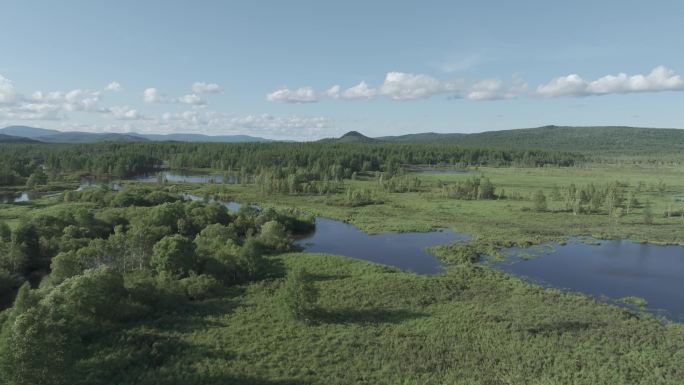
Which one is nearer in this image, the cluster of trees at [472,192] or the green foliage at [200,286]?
the green foliage at [200,286]

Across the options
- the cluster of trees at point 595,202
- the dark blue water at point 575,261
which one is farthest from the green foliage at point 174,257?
the cluster of trees at point 595,202

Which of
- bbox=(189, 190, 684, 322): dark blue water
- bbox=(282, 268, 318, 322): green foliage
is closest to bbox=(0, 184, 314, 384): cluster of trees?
bbox=(282, 268, 318, 322): green foliage

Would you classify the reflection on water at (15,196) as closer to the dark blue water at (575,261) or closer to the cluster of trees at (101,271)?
the cluster of trees at (101,271)

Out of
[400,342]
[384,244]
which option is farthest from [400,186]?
[400,342]

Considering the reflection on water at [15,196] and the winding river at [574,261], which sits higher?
the reflection on water at [15,196]

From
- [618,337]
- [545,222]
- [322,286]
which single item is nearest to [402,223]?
[545,222]

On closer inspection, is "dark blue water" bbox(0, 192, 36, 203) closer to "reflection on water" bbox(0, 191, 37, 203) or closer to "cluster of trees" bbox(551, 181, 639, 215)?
"reflection on water" bbox(0, 191, 37, 203)

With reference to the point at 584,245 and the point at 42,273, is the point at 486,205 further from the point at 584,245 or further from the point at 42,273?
→ the point at 42,273
